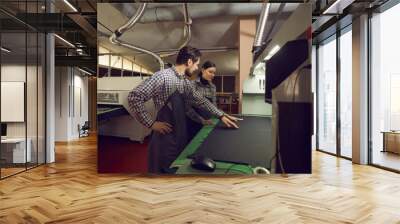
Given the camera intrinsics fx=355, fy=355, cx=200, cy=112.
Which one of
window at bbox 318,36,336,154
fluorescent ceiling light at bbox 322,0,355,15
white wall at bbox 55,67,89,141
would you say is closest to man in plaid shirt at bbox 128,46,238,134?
fluorescent ceiling light at bbox 322,0,355,15

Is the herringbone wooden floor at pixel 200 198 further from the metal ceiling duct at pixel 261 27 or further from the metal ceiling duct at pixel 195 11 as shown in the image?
the metal ceiling duct at pixel 195 11

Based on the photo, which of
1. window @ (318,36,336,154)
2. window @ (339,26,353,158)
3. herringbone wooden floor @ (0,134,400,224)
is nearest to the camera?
herringbone wooden floor @ (0,134,400,224)

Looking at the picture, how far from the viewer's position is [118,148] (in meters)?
5.61

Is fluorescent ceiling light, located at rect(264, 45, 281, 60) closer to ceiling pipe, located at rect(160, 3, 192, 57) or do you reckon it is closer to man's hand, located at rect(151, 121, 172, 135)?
ceiling pipe, located at rect(160, 3, 192, 57)

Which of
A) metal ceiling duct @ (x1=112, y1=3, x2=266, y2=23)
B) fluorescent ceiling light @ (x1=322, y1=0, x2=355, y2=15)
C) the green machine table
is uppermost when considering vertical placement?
fluorescent ceiling light @ (x1=322, y1=0, x2=355, y2=15)

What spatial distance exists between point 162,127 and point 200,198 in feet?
5.05

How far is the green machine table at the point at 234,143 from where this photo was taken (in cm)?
549

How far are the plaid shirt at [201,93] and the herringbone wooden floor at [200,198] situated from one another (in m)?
0.99

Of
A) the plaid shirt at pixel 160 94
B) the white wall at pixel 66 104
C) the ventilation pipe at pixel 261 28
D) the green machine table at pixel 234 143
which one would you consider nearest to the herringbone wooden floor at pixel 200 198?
the green machine table at pixel 234 143

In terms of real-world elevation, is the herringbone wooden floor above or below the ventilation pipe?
below

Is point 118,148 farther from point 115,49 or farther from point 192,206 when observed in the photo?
point 192,206

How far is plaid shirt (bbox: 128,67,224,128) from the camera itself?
5.47m

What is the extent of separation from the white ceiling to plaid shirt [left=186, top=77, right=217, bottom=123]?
0.90 ft

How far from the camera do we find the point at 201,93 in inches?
217
